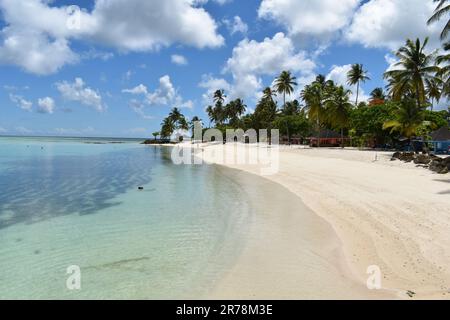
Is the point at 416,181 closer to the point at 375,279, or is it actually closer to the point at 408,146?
the point at 375,279

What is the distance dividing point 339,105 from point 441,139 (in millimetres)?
12281

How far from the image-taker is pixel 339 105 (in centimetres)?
4238

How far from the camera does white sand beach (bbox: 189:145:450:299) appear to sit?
5.17 m

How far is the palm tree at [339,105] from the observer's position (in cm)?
4212

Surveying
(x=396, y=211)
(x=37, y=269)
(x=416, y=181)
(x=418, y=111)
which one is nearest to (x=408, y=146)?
(x=418, y=111)

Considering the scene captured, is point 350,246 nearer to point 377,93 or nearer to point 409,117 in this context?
point 409,117

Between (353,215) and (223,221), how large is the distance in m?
3.87

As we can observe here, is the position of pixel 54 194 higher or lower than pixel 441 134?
lower

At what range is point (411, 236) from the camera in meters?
7.23

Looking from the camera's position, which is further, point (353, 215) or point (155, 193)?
point (155, 193)

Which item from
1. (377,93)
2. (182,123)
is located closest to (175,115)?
(182,123)

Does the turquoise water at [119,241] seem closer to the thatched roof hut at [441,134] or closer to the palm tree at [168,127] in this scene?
the thatched roof hut at [441,134]

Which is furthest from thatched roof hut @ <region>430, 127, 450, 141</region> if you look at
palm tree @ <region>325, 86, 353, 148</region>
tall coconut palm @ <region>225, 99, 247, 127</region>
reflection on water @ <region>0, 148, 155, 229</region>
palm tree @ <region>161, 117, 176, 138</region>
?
palm tree @ <region>161, 117, 176, 138</region>

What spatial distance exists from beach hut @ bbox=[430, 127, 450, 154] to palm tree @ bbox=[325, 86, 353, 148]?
10.3 meters
